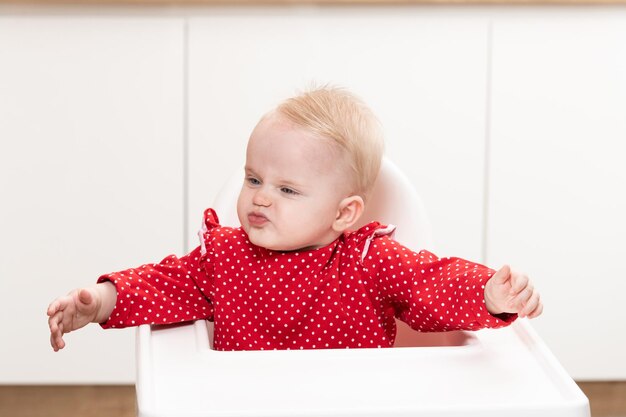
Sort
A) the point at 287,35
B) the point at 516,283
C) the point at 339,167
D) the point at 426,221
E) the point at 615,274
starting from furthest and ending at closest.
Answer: the point at 615,274
the point at 287,35
the point at 426,221
the point at 339,167
the point at 516,283

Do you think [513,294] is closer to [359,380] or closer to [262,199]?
[359,380]

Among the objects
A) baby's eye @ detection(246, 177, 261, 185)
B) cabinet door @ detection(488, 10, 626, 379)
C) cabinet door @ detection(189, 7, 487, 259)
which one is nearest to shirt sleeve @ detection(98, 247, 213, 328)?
baby's eye @ detection(246, 177, 261, 185)

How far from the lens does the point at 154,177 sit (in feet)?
6.19

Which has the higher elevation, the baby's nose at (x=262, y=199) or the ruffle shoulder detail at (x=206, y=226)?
the baby's nose at (x=262, y=199)

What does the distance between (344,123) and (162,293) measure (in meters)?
0.25

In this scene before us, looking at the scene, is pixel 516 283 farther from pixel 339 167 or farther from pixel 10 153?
pixel 10 153

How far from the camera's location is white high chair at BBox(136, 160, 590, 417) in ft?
2.82

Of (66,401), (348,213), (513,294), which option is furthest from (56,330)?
(66,401)

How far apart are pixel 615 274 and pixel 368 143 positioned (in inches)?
38.3

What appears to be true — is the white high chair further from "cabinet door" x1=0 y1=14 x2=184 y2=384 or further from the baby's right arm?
"cabinet door" x1=0 y1=14 x2=184 y2=384

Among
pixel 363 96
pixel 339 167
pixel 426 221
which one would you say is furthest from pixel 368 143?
pixel 363 96

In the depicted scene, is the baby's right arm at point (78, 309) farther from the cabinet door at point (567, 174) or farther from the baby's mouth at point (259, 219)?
the cabinet door at point (567, 174)

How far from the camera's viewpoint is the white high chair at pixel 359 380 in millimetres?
860

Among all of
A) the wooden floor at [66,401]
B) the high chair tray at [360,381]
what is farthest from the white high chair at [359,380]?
the wooden floor at [66,401]
